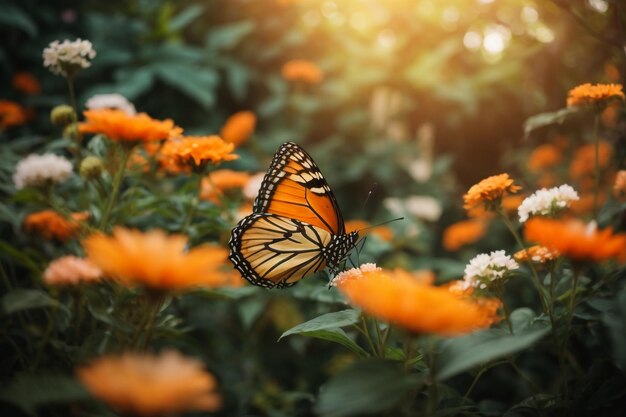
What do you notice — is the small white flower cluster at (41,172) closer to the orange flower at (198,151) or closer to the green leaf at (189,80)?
the orange flower at (198,151)

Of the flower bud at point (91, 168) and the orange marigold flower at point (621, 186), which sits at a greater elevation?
the flower bud at point (91, 168)

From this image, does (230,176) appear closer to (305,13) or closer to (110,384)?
(110,384)

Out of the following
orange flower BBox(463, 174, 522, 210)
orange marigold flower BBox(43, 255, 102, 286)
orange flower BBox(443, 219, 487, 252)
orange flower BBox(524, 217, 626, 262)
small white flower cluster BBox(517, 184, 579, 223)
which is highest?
orange flower BBox(443, 219, 487, 252)

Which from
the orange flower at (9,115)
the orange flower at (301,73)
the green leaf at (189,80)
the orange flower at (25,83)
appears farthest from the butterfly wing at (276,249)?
the orange flower at (25,83)

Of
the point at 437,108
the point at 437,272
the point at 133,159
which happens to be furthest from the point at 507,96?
the point at 133,159

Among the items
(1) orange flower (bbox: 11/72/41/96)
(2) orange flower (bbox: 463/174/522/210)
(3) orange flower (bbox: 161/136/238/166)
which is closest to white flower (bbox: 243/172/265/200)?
(3) orange flower (bbox: 161/136/238/166)

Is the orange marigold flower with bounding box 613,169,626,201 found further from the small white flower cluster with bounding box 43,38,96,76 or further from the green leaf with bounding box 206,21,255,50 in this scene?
the green leaf with bounding box 206,21,255,50

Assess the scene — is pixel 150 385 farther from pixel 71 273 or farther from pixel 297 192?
pixel 297 192
